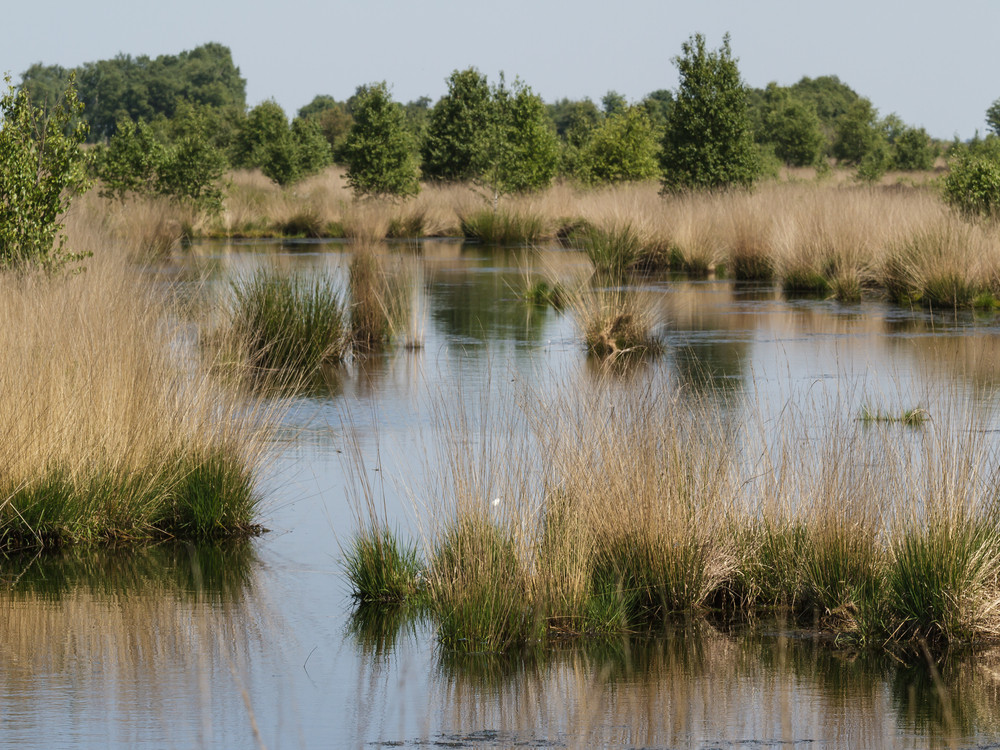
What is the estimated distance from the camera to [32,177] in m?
10.4

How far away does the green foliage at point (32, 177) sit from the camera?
10156 mm

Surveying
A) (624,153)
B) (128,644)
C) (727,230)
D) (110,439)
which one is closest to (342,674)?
(128,644)

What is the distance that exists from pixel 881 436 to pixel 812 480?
0.45 metres

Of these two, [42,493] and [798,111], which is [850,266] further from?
[798,111]

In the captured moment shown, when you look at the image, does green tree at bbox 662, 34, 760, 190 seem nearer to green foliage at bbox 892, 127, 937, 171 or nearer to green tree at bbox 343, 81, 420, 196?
green tree at bbox 343, 81, 420, 196

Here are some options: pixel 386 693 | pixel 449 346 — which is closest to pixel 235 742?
pixel 386 693

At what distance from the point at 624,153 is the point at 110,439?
32.5m

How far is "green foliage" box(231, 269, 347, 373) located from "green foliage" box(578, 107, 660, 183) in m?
25.4

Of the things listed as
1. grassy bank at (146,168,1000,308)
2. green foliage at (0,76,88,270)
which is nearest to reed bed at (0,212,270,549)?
green foliage at (0,76,88,270)

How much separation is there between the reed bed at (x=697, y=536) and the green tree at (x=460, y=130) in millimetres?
34213

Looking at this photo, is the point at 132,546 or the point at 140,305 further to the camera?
the point at 140,305

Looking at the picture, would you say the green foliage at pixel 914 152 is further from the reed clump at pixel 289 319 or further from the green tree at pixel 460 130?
the reed clump at pixel 289 319

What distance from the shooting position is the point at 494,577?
508 centimetres

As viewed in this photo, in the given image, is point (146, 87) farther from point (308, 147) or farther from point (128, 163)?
point (128, 163)
